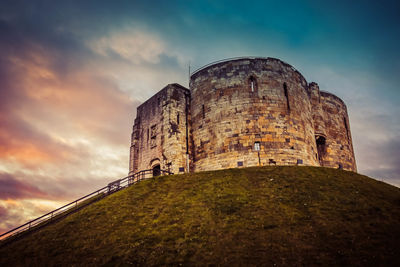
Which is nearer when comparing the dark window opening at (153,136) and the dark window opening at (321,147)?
the dark window opening at (153,136)

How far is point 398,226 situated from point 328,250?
400 cm

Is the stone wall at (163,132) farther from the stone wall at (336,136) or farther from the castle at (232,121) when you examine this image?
the stone wall at (336,136)

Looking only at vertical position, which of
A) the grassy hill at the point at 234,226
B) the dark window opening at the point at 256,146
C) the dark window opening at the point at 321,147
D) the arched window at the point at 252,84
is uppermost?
the arched window at the point at 252,84

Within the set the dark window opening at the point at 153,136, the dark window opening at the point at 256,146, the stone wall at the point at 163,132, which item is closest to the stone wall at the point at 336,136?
the dark window opening at the point at 256,146

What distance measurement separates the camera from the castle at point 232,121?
23000 mm

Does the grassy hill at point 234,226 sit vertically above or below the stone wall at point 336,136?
below

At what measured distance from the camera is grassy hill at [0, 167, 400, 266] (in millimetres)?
10383

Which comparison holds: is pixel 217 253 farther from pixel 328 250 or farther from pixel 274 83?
pixel 274 83

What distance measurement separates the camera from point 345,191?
15.9 m

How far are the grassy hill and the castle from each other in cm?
485

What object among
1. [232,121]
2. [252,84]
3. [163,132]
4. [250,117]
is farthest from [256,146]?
[163,132]

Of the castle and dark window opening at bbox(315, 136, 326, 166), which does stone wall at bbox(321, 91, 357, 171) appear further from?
the castle

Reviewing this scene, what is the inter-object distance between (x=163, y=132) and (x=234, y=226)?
15322 mm

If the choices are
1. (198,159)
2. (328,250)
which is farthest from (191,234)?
(198,159)
